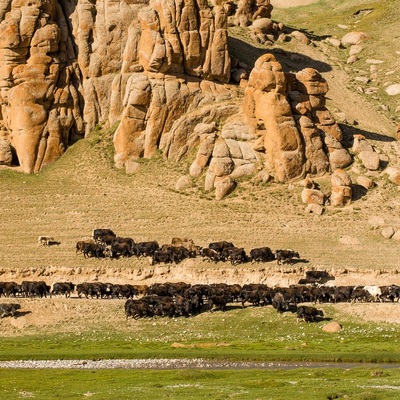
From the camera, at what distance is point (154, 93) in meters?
103

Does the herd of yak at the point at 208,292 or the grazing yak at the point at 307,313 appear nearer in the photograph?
the grazing yak at the point at 307,313

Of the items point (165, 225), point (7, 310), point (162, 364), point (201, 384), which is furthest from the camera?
point (165, 225)

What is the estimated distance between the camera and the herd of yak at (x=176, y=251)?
8475 cm

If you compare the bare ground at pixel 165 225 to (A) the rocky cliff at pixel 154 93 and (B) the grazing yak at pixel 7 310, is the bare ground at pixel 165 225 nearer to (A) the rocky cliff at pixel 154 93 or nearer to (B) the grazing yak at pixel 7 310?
(B) the grazing yak at pixel 7 310

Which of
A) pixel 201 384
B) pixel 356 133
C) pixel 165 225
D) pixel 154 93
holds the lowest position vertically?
pixel 165 225

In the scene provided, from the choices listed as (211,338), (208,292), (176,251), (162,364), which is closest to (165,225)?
(176,251)

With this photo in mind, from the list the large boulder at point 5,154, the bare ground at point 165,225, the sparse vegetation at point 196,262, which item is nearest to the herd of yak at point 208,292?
the sparse vegetation at point 196,262

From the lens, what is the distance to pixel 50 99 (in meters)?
106

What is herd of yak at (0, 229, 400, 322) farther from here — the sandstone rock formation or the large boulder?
the large boulder

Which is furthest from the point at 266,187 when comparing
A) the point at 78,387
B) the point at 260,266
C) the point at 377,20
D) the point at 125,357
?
the point at 377,20

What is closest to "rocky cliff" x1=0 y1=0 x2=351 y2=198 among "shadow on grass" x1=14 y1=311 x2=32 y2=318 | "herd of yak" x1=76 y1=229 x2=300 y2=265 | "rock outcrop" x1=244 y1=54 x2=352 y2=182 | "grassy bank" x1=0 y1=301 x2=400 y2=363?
"rock outcrop" x1=244 y1=54 x2=352 y2=182

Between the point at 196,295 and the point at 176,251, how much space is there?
36.3 ft

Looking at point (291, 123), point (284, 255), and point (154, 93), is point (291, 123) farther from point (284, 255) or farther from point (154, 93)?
point (284, 255)

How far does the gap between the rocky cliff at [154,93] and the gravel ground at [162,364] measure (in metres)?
34.7
